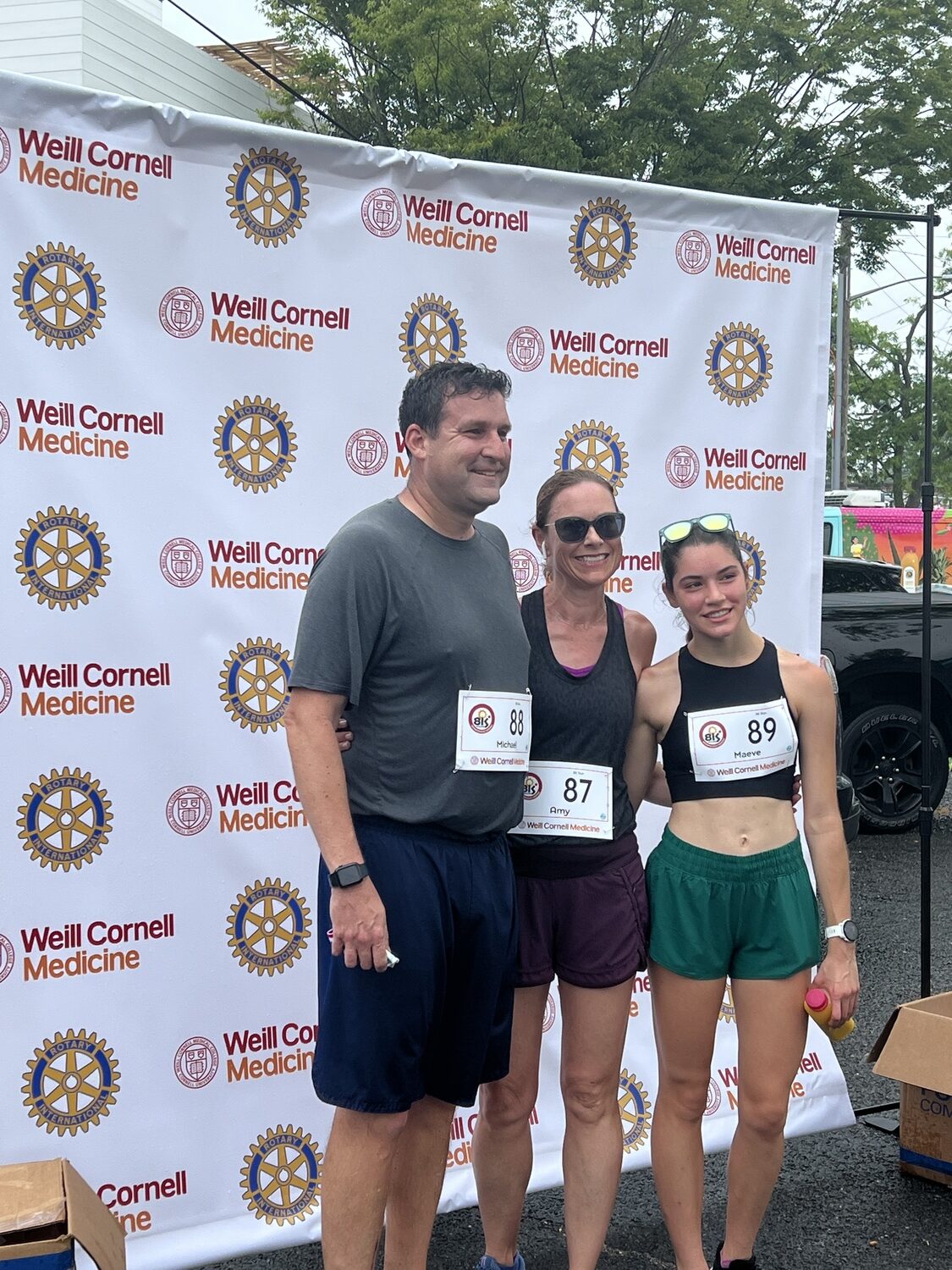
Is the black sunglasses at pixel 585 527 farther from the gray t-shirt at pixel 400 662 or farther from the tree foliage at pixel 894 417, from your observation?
the tree foliage at pixel 894 417

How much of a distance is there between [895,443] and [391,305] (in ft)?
110

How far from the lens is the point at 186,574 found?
2961mm

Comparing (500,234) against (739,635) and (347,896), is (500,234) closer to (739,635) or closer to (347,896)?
(739,635)

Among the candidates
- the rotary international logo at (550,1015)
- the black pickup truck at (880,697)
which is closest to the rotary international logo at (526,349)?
the rotary international logo at (550,1015)

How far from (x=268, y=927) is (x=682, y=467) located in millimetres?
1668

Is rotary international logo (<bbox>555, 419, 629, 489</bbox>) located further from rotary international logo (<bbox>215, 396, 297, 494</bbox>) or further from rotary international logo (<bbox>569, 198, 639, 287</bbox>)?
rotary international logo (<bbox>215, 396, 297, 494</bbox>)

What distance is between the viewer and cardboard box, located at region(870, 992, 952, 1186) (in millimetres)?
3213

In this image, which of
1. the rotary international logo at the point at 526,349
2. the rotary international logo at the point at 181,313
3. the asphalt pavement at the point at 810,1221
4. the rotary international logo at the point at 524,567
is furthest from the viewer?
the rotary international logo at the point at 524,567

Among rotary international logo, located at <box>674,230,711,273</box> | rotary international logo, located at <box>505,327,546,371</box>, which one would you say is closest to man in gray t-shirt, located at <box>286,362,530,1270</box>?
rotary international logo, located at <box>505,327,546,371</box>

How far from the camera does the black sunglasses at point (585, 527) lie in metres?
2.66

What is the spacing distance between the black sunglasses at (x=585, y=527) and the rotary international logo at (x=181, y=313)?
38.6 inches

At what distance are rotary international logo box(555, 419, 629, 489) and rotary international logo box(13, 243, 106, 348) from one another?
126 centimetres

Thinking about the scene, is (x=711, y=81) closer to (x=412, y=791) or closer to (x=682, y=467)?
(x=682, y=467)

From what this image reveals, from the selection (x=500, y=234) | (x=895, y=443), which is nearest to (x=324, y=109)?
(x=500, y=234)
